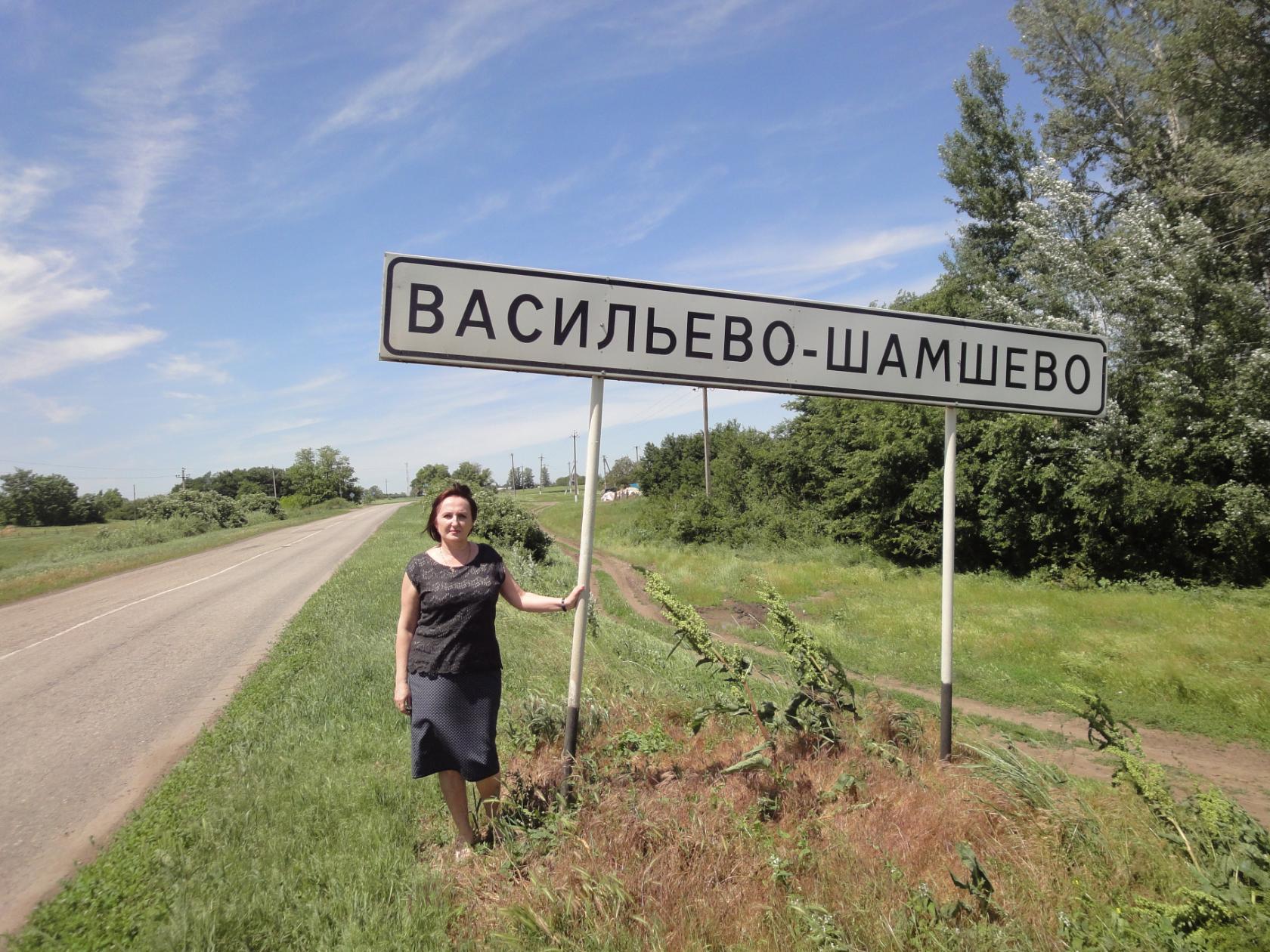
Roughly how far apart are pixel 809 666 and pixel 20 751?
6.32 m

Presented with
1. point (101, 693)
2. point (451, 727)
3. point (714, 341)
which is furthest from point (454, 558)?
point (101, 693)

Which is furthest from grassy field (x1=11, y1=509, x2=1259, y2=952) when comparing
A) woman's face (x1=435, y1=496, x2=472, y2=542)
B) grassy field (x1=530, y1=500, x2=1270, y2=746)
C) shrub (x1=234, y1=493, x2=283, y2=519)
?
shrub (x1=234, y1=493, x2=283, y2=519)

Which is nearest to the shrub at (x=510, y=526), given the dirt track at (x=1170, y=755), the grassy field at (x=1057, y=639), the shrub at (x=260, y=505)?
the grassy field at (x=1057, y=639)

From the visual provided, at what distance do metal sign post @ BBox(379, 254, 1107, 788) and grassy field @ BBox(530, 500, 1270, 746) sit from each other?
2.64m

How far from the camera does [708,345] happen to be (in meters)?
3.21

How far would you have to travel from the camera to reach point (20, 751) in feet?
18.9

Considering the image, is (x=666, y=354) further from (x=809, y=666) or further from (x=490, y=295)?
(x=809, y=666)

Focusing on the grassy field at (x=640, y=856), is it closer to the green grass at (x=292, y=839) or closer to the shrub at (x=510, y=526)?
the green grass at (x=292, y=839)

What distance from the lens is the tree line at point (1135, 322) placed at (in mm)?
13953

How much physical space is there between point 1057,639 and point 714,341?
31.9 ft

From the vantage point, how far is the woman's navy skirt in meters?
2.83

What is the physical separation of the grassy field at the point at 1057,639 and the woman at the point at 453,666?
430cm

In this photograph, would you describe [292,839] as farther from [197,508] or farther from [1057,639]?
[197,508]

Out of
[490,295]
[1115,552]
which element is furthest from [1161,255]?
[490,295]
